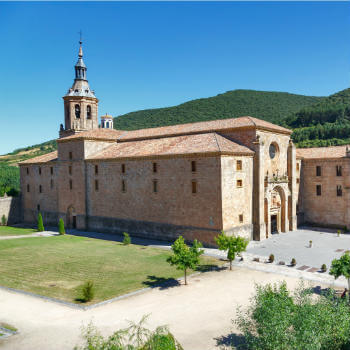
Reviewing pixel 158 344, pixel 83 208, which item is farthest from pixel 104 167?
pixel 158 344

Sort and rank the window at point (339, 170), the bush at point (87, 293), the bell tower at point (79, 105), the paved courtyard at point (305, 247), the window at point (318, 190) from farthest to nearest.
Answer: the bell tower at point (79, 105) → the window at point (318, 190) → the window at point (339, 170) → the paved courtyard at point (305, 247) → the bush at point (87, 293)

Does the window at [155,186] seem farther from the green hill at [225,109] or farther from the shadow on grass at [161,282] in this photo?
the green hill at [225,109]

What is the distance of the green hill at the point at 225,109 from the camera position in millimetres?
111375

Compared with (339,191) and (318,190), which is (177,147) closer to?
(318,190)

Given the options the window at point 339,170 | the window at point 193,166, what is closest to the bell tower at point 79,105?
the window at point 193,166

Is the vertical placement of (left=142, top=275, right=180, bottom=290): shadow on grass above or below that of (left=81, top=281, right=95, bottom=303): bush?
below

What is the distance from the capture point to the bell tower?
4600 cm

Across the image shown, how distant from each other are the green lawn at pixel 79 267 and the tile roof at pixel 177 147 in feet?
30.5

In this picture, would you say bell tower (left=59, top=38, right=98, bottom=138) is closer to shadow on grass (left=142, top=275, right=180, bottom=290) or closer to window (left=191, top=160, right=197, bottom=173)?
window (left=191, top=160, right=197, bottom=173)

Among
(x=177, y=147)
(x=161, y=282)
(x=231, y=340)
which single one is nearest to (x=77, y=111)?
(x=177, y=147)

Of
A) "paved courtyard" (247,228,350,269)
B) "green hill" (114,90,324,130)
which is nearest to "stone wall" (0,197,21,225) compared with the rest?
"paved courtyard" (247,228,350,269)

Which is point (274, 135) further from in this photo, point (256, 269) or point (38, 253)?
point (38, 253)

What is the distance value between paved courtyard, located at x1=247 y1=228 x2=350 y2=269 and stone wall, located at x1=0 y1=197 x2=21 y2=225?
1401 inches

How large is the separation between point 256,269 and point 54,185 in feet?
100
